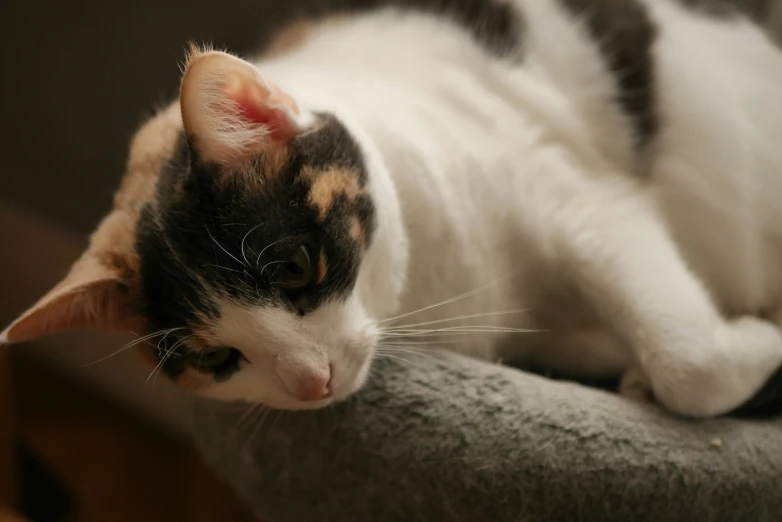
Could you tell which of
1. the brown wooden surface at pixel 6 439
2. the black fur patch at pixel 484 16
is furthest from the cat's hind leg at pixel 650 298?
the brown wooden surface at pixel 6 439

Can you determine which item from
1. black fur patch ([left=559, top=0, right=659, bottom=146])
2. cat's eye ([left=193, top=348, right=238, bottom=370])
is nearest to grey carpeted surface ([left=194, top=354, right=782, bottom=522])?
cat's eye ([left=193, top=348, right=238, bottom=370])

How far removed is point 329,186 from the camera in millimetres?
864

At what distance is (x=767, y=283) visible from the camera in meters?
1.29

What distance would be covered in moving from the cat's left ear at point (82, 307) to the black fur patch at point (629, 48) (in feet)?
3.13

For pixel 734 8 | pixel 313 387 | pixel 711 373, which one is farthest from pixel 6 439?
pixel 734 8

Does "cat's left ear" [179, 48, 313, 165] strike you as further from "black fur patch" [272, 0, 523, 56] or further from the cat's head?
"black fur patch" [272, 0, 523, 56]

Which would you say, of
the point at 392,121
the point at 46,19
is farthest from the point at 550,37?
the point at 46,19

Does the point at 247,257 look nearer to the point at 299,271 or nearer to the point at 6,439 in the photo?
the point at 299,271

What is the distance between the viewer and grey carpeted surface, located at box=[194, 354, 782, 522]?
931 millimetres

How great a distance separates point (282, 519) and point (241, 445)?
0.52ft

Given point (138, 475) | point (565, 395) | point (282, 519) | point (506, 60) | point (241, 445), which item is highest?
point (506, 60)

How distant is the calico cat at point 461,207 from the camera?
834 millimetres

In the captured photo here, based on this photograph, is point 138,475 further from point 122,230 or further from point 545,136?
point 545,136

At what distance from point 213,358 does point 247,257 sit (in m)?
0.17
